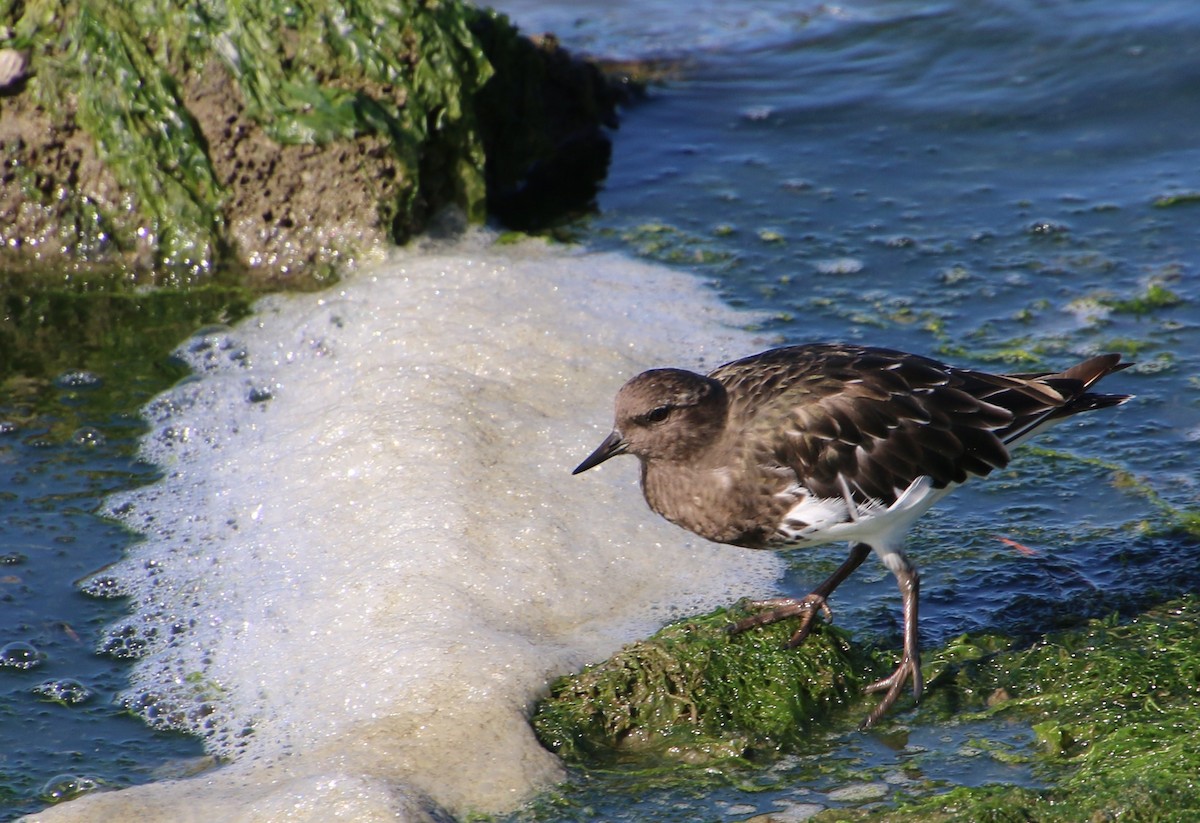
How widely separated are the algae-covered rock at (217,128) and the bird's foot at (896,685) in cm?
353

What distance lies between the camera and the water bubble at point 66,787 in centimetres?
385

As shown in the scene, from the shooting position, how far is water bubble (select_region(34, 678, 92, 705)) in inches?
169

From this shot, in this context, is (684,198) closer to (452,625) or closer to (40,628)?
(452,625)

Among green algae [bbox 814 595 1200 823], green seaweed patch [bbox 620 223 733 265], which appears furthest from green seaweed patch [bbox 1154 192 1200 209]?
green algae [bbox 814 595 1200 823]

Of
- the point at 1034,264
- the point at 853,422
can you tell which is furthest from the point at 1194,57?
the point at 853,422

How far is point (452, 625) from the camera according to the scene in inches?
175

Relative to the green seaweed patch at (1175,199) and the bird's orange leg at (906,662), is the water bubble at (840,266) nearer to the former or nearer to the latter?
the green seaweed patch at (1175,199)

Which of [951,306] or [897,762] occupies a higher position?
[951,306]

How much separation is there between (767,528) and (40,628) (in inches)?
93.6

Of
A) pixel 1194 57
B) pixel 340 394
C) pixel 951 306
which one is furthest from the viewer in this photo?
pixel 1194 57

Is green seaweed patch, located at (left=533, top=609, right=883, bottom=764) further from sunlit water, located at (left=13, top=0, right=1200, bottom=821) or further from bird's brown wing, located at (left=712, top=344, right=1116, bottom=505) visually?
bird's brown wing, located at (left=712, top=344, right=1116, bottom=505)

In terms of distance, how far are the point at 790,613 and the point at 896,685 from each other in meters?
0.41

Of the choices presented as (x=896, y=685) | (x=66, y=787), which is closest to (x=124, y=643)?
(x=66, y=787)

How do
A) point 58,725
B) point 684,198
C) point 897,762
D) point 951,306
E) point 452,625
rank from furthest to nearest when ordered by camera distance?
point 684,198 < point 951,306 < point 452,625 < point 58,725 < point 897,762
